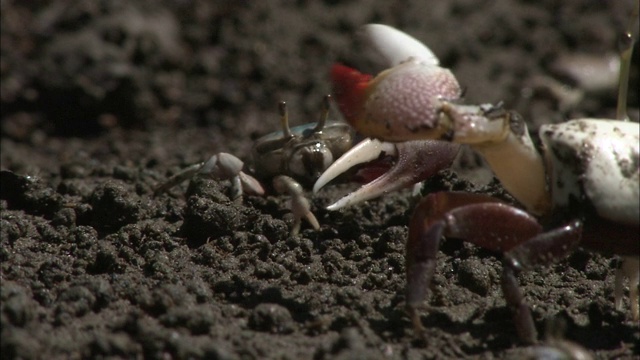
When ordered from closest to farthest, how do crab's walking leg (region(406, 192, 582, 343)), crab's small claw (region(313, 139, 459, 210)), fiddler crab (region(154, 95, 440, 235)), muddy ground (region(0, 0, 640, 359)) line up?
crab's walking leg (region(406, 192, 582, 343)) → muddy ground (region(0, 0, 640, 359)) → crab's small claw (region(313, 139, 459, 210)) → fiddler crab (region(154, 95, 440, 235))

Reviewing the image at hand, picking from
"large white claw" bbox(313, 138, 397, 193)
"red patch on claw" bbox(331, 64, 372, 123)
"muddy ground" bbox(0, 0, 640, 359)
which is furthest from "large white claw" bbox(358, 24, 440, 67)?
"red patch on claw" bbox(331, 64, 372, 123)

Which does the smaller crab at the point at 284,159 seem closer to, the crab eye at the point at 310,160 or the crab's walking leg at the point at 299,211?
the crab eye at the point at 310,160

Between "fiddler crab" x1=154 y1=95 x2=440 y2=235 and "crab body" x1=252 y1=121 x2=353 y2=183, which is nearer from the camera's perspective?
"fiddler crab" x1=154 y1=95 x2=440 y2=235

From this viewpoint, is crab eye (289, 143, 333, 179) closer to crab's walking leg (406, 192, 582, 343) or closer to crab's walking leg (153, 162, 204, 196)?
crab's walking leg (153, 162, 204, 196)

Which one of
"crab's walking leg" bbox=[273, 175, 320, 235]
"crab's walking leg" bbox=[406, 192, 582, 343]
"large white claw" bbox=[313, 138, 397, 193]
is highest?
"large white claw" bbox=[313, 138, 397, 193]

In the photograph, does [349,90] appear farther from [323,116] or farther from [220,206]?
[323,116]

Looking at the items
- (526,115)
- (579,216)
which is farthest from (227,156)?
(526,115)

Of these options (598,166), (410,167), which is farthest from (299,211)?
(598,166)
